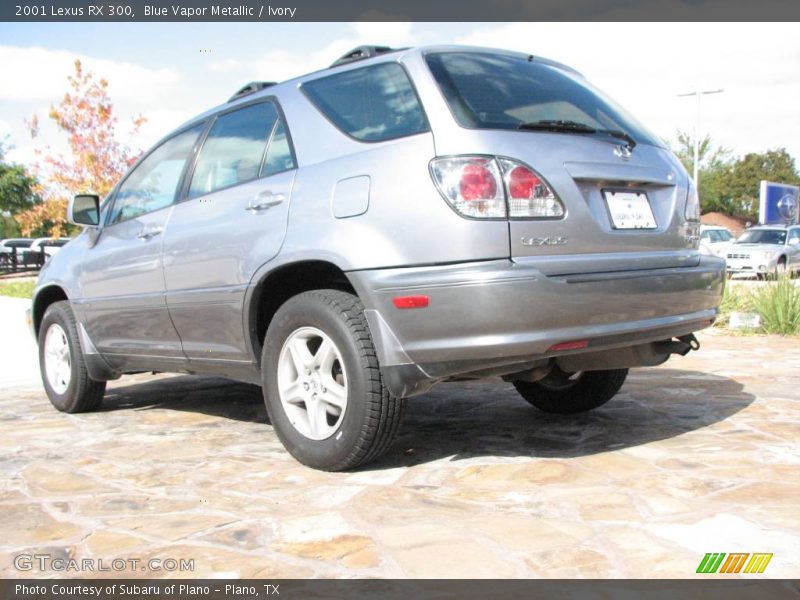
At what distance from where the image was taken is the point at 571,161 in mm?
3402

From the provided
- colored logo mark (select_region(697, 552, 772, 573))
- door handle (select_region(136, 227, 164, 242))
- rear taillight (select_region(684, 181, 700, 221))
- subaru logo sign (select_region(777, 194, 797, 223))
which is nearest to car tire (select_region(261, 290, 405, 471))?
door handle (select_region(136, 227, 164, 242))

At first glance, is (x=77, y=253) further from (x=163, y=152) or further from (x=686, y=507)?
(x=686, y=507)

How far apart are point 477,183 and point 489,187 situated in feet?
0.16

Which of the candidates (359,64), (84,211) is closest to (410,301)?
(359,64)

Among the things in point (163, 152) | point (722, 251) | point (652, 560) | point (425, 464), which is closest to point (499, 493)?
point (425, 464)

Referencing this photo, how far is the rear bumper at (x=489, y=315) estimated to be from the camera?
3152 millimetres

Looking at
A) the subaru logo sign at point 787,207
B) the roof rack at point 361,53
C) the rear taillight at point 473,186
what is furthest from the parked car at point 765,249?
the rear taillight at point 473,186

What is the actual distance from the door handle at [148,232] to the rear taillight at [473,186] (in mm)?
2041

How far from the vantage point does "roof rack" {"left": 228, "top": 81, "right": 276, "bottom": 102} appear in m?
4.41

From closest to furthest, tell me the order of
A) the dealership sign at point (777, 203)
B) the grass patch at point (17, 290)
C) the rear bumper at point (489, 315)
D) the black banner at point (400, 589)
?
the black banner at point (400, 589), the rear bumper at point (489, 315), the grass patch at point (17, 290), the dealership sign at point (777, 203)

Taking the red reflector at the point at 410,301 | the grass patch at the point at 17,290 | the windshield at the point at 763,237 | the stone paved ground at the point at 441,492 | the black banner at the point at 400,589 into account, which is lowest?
the grass patch at the point at 17,290

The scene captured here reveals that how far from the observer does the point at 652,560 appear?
258cm

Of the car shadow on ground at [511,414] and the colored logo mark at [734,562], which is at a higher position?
the colored logo mark at [734,562]

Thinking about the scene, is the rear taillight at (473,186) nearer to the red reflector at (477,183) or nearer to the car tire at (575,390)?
the red reflector at (477,183)
